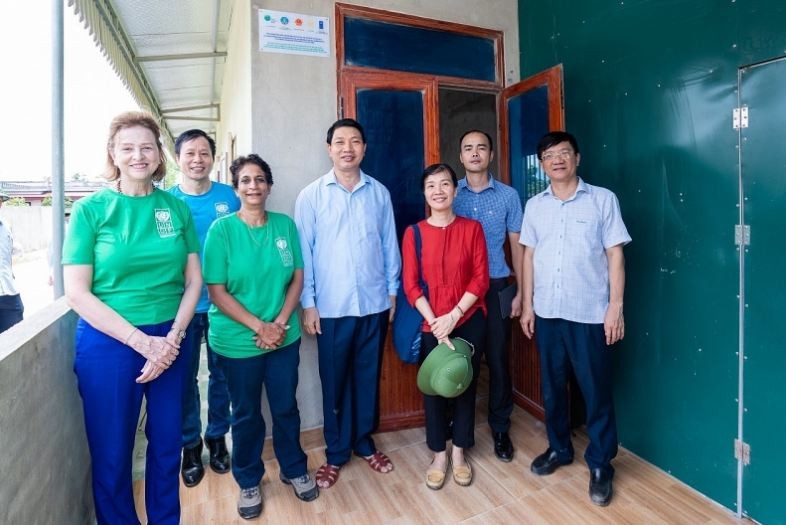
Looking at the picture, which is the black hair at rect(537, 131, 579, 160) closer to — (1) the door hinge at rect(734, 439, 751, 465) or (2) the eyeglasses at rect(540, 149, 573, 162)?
(2) the eyeglasses at rect(540, 149, 573, 162)

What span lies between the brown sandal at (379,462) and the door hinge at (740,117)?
217 cm

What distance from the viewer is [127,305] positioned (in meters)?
1.51

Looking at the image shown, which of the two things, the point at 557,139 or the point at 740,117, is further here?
the point at 557,139

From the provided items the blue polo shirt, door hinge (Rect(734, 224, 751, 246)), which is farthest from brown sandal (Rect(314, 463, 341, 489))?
door hinge (Rect(734, 224, 751, 246))

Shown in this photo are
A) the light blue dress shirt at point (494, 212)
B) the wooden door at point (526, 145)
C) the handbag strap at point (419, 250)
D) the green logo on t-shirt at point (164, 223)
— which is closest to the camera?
the green logo on t-shirt at point (164, 223)

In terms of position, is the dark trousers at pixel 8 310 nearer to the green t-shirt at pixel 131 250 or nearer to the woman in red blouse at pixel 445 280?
the green t-shirt at pixel 131 250

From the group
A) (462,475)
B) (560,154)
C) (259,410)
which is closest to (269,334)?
(259,410)

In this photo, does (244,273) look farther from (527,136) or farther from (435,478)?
(527,136)

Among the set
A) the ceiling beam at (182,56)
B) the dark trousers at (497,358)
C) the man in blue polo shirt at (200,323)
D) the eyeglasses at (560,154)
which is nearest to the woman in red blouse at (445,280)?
the dark trousers at (497,358)

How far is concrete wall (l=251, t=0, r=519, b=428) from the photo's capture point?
244cm

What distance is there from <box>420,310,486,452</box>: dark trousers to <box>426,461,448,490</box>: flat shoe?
10 cm

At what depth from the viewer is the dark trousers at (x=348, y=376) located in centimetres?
224

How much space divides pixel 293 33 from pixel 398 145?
83 centimetres

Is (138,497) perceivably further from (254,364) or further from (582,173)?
(582,173)
